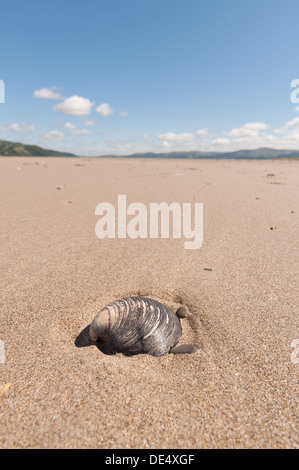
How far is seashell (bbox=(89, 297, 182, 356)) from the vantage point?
76.4 inches

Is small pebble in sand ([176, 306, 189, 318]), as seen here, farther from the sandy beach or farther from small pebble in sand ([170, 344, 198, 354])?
small pebble in sand ([170, 344, 198, 354])

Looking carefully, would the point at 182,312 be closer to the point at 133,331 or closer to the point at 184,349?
the point at 184,349

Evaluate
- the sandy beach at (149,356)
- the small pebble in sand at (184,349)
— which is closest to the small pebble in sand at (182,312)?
the sandy beach at (149,356)

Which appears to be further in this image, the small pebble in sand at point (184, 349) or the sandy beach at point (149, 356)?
the small pebble in sand at point (184, 349)

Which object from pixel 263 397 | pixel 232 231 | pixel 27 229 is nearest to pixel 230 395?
pixel 263 397

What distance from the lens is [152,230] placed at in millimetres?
4492

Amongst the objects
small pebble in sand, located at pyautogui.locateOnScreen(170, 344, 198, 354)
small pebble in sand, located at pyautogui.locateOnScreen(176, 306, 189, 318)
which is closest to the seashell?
small pebble in sand, located at pyautogui.locateOnScreen(170, 344, 198, 354)

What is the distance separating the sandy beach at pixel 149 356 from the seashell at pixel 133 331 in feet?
0.30

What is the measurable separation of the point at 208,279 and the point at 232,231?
1.74 m

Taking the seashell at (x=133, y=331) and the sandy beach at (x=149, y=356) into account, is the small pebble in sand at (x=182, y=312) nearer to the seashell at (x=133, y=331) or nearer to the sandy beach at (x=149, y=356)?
the sandy beach at (x=149, y=356)

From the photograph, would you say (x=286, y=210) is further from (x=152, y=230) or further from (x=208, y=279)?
(x=208, y=279)

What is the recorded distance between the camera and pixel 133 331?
1.98 meters

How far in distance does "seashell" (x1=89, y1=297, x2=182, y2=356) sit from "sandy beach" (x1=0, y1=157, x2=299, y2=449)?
92 mm

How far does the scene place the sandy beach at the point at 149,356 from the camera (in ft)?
4.53
